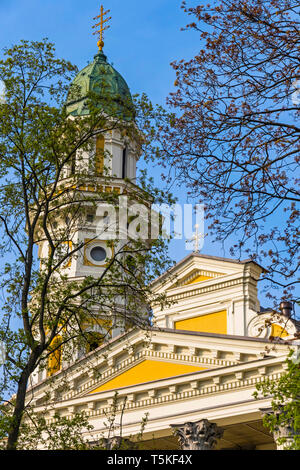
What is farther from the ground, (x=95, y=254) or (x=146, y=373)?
(x=95, y=254)

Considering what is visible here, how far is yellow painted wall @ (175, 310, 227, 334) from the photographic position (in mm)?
28703

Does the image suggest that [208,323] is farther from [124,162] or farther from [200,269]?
[124,162]

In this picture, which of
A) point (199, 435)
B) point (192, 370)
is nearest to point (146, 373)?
point (192, 370)

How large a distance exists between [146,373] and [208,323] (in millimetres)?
3508

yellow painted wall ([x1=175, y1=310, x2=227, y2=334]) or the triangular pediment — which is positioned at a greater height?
the triangular pediment

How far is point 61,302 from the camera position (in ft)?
55.1

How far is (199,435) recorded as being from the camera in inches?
963

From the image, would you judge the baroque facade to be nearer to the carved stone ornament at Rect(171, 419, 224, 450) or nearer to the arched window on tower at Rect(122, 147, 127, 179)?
the carved stone ornament at Rect(171, 419, 224, 450)

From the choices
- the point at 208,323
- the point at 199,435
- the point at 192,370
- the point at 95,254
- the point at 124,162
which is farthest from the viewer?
the point at 124,162

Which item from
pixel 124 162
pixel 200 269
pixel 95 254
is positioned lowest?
pixel 200 269

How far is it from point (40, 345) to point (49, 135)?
12.8 feet

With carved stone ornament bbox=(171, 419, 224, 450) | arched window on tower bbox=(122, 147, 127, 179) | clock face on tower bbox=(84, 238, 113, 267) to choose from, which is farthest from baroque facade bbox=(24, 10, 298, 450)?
arched window on tower bbox=(122, 147, 127, 179)

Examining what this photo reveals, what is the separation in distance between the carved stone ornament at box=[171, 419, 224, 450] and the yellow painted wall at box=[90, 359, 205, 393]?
1491 mm

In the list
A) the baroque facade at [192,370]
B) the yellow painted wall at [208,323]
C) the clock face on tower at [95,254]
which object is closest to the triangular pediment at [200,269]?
the baroque facade at [192,370]
